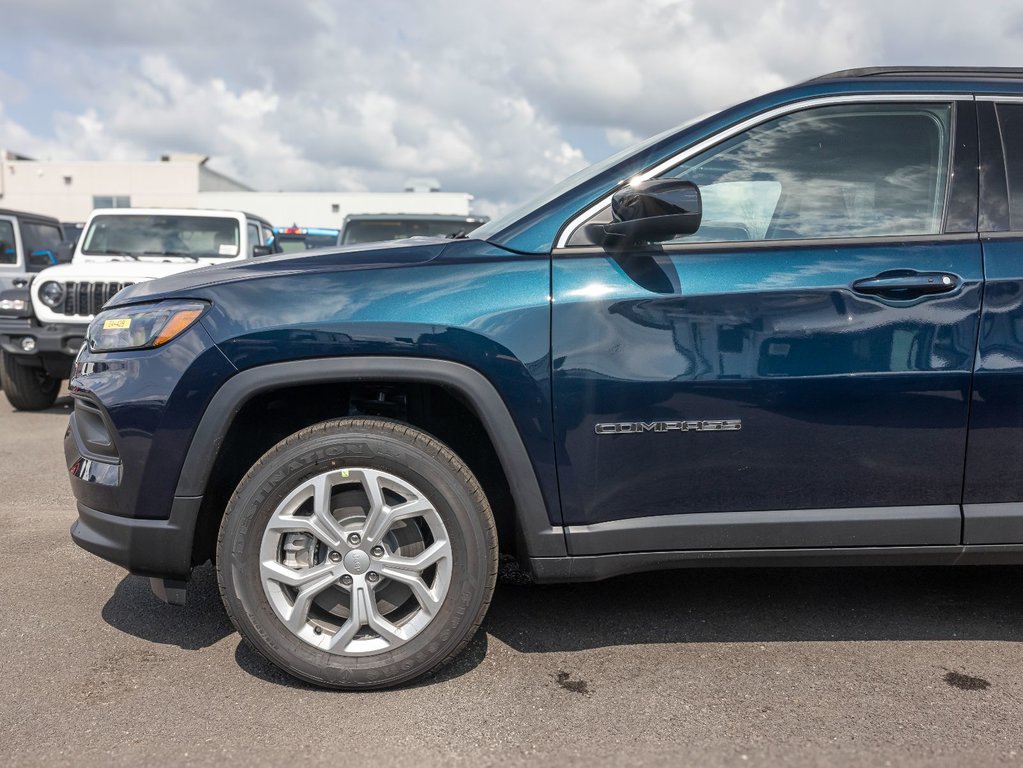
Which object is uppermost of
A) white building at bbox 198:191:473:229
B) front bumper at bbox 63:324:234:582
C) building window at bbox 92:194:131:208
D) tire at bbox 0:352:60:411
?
building window at bbox 92:194:131:208

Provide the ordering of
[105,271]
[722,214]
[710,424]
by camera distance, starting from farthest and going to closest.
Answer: [105,271], [722,214], [710,424]

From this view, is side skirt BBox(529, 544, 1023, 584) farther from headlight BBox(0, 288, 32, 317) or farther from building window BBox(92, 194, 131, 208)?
building window BBox(92, 194, 131, 208)

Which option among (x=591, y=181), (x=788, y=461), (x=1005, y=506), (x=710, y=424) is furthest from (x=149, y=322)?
(x=1005, y=506)

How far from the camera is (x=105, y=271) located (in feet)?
25.4

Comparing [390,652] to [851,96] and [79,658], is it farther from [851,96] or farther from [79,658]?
[851,96]

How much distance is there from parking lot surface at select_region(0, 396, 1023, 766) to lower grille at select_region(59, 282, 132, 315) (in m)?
4.40

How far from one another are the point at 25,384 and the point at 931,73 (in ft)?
24.7

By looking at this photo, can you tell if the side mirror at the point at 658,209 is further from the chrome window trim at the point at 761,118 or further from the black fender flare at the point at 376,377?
the black fender flare at the point at 376,377

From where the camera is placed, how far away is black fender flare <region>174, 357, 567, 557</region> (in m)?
2.55

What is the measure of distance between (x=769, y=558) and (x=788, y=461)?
0.32m

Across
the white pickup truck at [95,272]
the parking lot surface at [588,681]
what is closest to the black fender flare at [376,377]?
the parking lot surface at [588,681]

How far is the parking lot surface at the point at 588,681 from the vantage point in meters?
→ 2.35

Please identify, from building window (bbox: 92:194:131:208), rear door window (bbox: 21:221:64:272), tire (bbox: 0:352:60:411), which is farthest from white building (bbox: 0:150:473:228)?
tire (bbox: 0:352:60:411)

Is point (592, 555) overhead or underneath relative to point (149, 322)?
underneath
